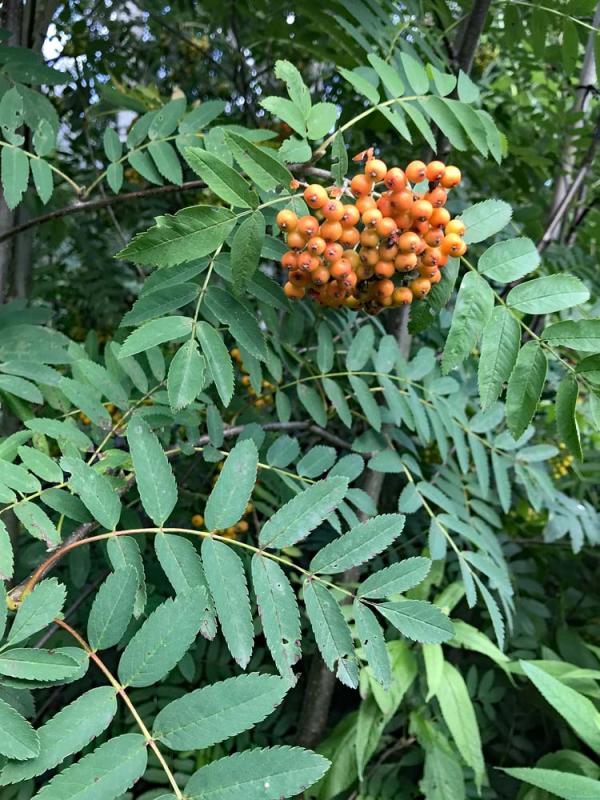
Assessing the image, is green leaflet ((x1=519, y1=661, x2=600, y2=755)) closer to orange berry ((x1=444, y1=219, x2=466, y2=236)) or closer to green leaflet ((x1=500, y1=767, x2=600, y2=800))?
→ green leaflet ((x1=500, y1=767, x2=600, y2=800))

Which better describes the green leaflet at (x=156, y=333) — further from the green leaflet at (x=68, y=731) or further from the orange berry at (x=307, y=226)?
the green leaflet at (x=68, y=731)

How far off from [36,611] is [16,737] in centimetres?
10

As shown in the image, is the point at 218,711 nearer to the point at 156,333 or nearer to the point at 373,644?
the point at 373,644

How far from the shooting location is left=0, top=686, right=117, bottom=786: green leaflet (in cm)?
48

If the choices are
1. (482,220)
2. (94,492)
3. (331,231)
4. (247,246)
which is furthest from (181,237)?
(482,220)

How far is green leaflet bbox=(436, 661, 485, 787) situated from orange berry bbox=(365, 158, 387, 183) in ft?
2.95

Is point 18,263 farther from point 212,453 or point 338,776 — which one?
point 338,776

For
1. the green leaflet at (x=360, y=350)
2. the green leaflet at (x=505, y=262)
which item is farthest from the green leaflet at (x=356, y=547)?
the green leaflet at (x=360, y=350)

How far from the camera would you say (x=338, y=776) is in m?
1.16

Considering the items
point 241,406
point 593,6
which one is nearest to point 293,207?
point 241,406

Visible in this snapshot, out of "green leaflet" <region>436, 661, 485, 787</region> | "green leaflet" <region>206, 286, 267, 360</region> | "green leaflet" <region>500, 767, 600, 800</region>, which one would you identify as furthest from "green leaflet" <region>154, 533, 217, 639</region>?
"green leaflet" <region>436, 661, 485, 787</region>

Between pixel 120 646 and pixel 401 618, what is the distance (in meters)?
0.35

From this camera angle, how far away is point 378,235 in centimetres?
77

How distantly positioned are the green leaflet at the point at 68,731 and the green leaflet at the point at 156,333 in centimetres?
34
